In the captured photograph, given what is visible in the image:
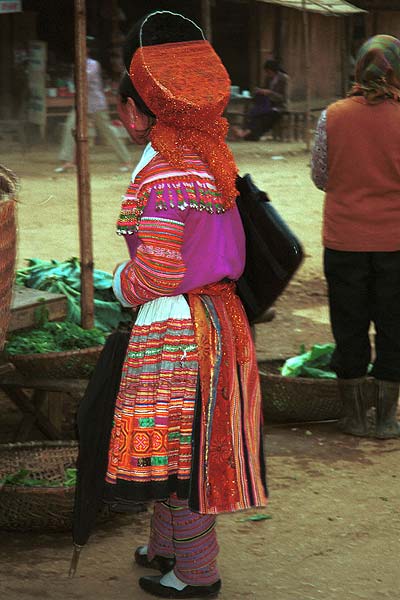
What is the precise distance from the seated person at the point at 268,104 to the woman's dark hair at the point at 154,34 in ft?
44.9

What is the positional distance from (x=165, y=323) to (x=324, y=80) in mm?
16212

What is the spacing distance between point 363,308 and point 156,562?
171 cm

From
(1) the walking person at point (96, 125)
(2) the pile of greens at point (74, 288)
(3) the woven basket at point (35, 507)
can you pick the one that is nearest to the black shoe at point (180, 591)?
(3) the woven basket at point (35, 507)

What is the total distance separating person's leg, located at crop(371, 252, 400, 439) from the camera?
14.8 feet

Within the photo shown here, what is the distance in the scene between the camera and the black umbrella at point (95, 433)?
3029mm

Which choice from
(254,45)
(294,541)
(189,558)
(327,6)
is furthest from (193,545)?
(254,45)

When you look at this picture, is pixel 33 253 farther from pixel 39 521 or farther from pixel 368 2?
pixel 368 2

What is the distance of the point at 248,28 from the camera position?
1798 cm

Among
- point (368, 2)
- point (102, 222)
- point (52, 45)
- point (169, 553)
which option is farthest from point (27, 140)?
point (169, 553)

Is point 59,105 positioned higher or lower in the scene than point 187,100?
lower

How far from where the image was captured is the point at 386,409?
4.74 meters

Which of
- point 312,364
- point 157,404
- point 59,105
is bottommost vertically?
point 59,105

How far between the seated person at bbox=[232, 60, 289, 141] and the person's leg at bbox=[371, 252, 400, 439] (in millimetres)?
12100

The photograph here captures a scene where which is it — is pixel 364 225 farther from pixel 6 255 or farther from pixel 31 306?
pixel 6 255
